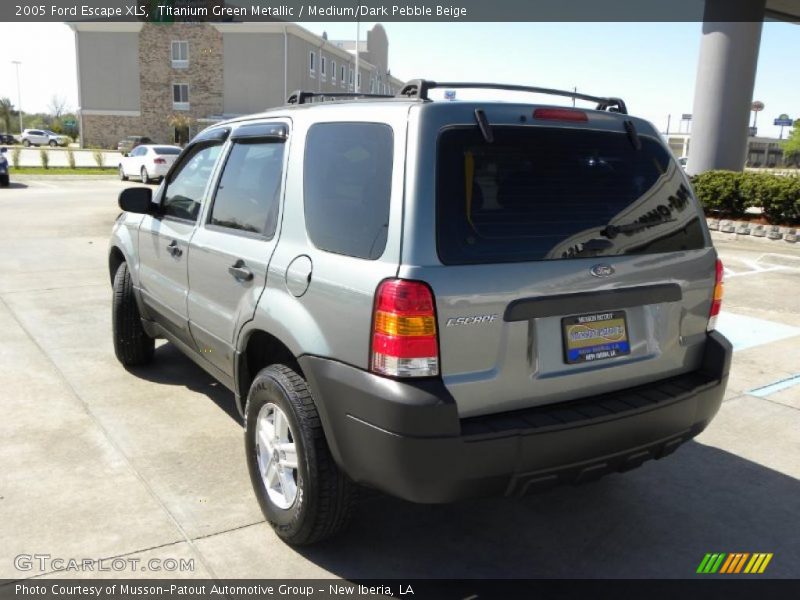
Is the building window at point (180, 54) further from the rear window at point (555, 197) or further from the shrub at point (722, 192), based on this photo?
the rear window at point (555, 197)

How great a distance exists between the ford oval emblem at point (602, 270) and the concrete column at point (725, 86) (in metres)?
15.0

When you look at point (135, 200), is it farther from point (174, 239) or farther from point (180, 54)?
point (180, 54)

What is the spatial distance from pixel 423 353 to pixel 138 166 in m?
27.9

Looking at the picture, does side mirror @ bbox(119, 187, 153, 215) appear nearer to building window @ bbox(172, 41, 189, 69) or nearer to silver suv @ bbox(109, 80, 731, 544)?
silver suv @ bbox(109, 80, 731, 544)

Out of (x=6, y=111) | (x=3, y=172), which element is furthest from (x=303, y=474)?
(x=6, y=111)

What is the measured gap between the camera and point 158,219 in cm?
467

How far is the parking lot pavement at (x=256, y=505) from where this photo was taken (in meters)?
3.07

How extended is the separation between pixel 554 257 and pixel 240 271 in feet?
4.96

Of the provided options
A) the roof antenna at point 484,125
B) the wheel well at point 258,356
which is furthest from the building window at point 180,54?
the roof antenna at point 484,125

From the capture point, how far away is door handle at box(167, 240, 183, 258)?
13.8 ft

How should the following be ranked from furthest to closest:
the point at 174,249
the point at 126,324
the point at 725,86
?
1. the point at 725,86
2. the point at 126,324
3. the point at 174,249

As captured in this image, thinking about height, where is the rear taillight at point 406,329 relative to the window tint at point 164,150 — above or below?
below

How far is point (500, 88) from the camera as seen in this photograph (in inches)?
123

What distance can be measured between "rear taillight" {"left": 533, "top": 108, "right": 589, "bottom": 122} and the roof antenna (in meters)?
0.26
